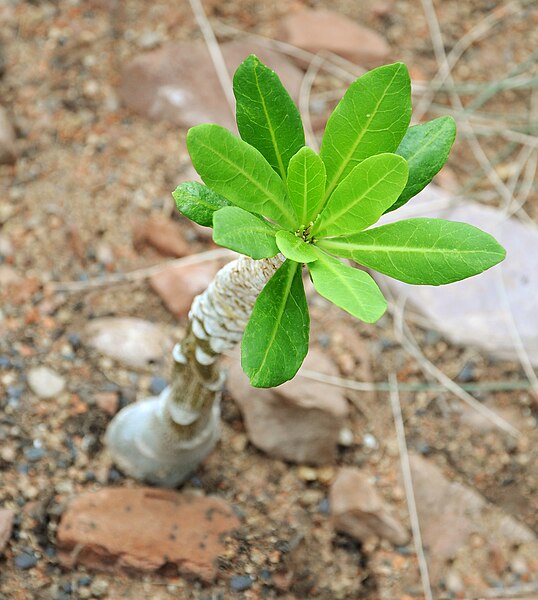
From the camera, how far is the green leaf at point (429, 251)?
89 centimetres

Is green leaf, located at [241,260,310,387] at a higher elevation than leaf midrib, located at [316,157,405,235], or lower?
lower

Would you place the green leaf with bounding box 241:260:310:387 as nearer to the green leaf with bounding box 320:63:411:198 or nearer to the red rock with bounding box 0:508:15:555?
the green leaf with bounding box 320:63:411:198

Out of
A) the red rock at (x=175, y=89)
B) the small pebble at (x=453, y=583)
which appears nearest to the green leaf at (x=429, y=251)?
the small pebble at (x=453, y=583)

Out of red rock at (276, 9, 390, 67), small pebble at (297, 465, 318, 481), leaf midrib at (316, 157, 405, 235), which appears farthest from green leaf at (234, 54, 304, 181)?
red rock at (276, 9, 390, 67)

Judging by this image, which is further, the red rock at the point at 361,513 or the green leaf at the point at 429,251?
the red rock at the point at 361,513

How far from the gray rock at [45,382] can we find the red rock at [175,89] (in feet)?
2.58

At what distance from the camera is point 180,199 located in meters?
0.96

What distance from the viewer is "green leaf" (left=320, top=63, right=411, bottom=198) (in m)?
0.95

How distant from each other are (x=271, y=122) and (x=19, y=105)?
1312 millimetres

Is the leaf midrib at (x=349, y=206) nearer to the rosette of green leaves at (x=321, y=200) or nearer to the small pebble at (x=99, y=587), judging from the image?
the rosette of green leaves at (x=321, y=200)

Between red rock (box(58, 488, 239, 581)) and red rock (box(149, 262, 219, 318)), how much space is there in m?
0.47

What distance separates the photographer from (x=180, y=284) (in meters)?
1.86

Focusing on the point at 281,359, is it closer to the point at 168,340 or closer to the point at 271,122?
the point at 271,122

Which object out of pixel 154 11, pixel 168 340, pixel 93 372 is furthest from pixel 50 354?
pixel 154 11
